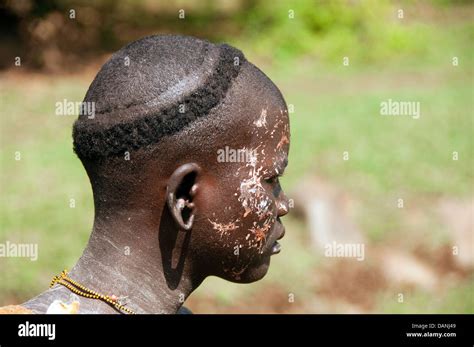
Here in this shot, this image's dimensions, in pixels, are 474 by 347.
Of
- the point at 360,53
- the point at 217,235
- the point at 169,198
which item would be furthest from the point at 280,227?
the point at 360,53

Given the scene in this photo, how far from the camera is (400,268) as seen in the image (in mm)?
8266

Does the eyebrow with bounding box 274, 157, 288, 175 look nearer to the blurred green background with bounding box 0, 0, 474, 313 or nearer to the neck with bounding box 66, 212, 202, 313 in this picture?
the neck with bounding box 66, 212, 202, 313

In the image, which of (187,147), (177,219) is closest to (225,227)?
(177,219)

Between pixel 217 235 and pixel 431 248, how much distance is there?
19.8 feet

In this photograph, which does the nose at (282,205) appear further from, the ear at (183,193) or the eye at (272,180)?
the ear at (183,193)

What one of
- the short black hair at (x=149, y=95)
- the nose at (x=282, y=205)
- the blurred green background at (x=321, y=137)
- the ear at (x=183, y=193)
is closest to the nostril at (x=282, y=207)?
the nose at (x=282, y=205)

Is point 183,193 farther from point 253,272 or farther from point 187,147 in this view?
point 253,272

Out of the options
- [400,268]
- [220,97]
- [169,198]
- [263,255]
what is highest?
[220,97]

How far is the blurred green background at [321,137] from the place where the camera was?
7883mm

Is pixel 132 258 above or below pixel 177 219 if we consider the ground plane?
below

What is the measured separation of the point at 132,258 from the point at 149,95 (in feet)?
1.80

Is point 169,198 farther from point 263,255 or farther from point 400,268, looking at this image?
point 400,268

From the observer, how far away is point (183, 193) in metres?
2.86

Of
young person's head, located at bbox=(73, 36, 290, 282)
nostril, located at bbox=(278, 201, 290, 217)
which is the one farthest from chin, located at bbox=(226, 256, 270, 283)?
nostril, located at bbox=(278, 201, 290, 217)
